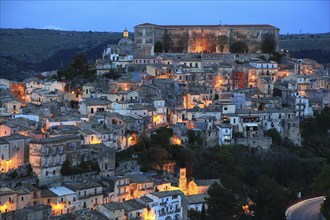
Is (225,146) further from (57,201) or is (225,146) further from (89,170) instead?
(57,201)

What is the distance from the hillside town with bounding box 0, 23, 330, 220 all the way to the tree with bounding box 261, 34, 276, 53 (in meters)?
0.34

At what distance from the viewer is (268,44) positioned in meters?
53.7

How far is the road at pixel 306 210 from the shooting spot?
84.7 feet

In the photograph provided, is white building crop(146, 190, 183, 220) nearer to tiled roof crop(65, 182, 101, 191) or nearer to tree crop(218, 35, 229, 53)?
tiled roof crop(65, 182, 101, 191)

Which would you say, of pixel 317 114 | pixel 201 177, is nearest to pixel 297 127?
pixel 317 114

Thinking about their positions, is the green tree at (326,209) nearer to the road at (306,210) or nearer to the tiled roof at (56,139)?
the road at (306,210)

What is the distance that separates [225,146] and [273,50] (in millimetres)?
19391

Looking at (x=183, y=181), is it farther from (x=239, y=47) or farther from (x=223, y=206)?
(x=239, y=47)

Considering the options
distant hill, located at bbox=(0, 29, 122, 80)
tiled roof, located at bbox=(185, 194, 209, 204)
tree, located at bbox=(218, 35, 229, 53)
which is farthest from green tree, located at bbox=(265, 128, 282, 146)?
distant hill, located at bbox=(0, 29, 122, 80)

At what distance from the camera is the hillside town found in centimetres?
2959

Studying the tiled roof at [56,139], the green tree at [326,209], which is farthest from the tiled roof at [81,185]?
the green tree at [326,209]

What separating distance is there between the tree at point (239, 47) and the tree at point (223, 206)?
26.6 m

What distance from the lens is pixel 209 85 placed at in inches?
1699

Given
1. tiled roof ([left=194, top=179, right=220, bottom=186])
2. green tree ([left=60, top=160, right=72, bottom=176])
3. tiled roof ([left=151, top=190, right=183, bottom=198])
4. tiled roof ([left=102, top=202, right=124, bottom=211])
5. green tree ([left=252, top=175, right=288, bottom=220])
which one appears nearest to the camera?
green tree ([left=252, top=175, right=288, bottom=220])
